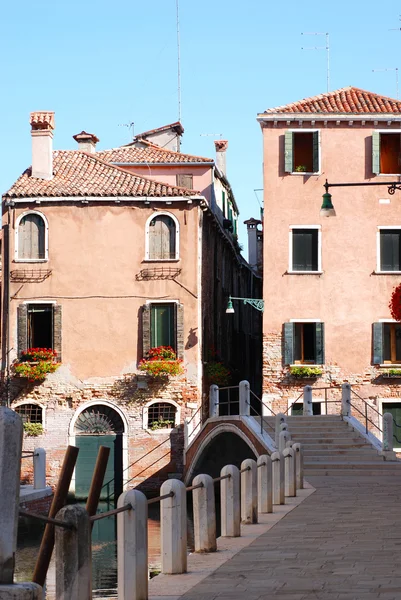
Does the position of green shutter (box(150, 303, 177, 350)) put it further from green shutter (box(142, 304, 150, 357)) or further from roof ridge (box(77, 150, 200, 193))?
roof ridge (box(77, 150, 200, 193))

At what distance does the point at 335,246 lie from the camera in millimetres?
33719

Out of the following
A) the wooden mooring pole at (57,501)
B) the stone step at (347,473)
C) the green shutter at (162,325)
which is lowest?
the stone step at (347,473)

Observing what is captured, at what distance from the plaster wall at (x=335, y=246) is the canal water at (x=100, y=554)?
22.2ft

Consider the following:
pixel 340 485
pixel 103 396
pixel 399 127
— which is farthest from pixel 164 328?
pixel 340 485

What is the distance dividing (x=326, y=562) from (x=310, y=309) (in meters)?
23.8

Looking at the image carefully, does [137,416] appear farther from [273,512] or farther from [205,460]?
[273,512]

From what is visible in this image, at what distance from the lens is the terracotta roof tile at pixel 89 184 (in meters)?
34.6

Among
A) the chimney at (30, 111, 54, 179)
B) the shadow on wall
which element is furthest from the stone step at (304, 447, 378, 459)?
the chimney at (30, 111, 54, 179)

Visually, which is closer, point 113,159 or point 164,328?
point 164,328

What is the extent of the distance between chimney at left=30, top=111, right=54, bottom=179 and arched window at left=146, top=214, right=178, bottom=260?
3.75 meters

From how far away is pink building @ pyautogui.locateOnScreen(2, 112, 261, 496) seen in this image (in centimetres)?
3419

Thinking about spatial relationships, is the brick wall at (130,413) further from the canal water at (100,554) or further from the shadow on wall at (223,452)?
the canal water at (100,554)

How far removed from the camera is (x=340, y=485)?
19.5 meters

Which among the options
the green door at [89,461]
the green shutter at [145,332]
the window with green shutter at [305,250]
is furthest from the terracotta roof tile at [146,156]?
the green door at [89,461]
